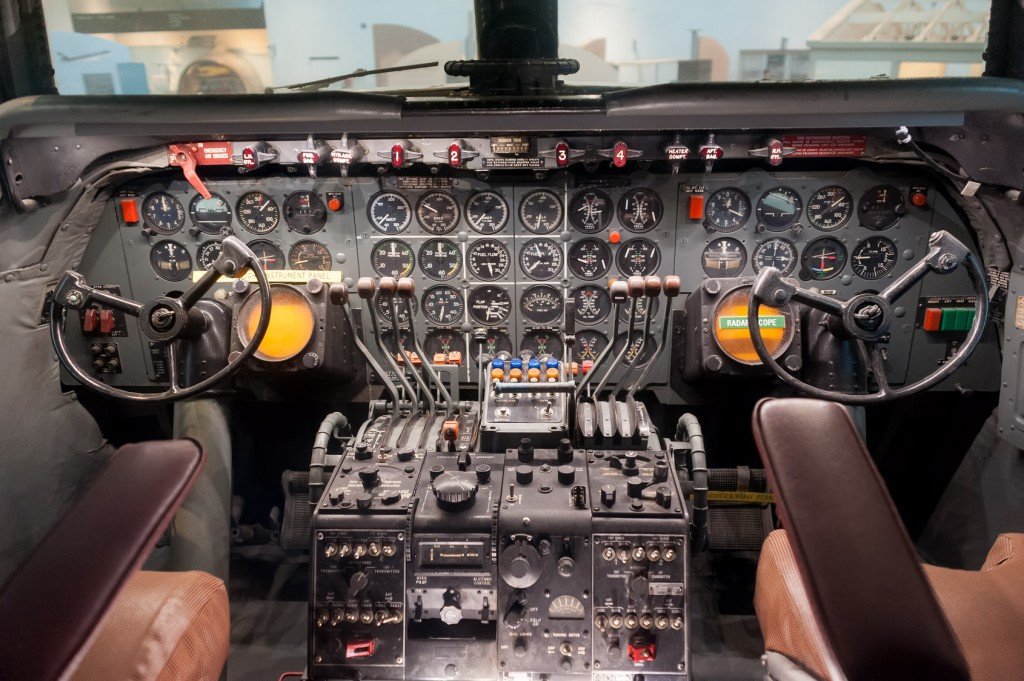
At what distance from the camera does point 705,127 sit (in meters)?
2.67

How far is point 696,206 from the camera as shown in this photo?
10.6 ft

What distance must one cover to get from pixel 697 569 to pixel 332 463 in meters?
1.98

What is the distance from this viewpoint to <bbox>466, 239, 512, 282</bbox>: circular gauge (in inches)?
134

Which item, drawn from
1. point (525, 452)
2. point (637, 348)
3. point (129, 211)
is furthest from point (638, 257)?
point (129, 211)

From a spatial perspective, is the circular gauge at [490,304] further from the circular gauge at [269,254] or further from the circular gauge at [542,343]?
the circular gauge at [269,254]

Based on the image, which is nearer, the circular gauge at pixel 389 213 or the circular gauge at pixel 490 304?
the circular gauge at pixel 389 213

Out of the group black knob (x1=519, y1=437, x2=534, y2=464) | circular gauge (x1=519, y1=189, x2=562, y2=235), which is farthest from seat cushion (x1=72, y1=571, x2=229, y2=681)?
circular gauge (x1=519, y1=189, x2=562, y2=235)

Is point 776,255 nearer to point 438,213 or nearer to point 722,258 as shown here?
point 722,258

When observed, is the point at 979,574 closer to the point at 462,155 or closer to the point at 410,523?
the point at 410,523

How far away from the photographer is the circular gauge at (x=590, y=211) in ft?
10.9

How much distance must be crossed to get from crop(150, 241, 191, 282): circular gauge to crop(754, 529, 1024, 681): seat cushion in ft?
9.94

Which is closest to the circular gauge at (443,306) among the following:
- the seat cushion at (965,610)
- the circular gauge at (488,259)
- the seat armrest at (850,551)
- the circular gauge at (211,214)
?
the circular gauge at (488,259)

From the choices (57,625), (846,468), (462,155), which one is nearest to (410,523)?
(57,625)

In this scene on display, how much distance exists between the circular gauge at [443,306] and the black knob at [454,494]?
136 centimetres
